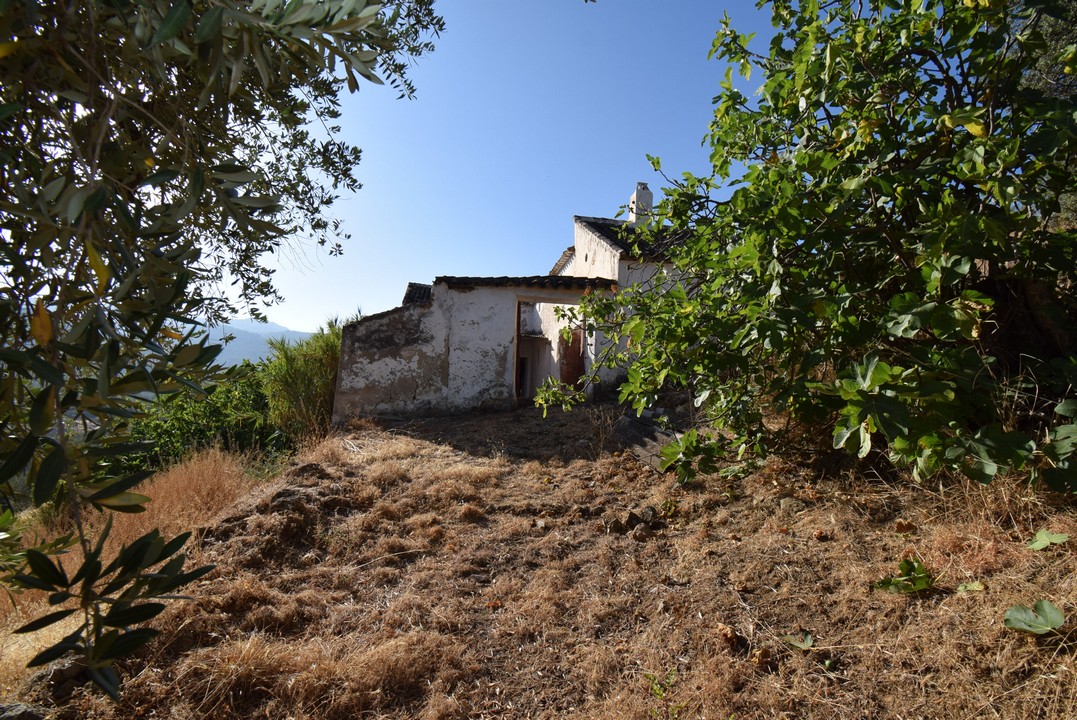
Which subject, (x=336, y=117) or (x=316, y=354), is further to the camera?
(x=316, y=354)

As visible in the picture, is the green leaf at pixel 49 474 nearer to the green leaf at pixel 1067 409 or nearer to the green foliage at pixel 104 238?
the green foliage at pixel 104 238

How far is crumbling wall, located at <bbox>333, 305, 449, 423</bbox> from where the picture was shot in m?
11.2

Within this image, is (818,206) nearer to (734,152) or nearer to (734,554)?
(734,152)

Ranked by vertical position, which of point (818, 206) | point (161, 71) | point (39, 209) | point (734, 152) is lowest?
point (39, 209)

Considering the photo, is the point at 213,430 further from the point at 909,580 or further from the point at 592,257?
the point at 909,580

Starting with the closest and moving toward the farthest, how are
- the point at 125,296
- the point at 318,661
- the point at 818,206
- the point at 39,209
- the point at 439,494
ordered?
the point at 39,209, the point at 125,296, the point at 818,206, the point at 318,661, the point at 439,494

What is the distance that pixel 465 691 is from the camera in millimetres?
3135

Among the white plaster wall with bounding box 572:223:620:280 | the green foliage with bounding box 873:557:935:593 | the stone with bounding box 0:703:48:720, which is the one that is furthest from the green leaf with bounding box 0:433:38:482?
the white plaster wall with bounding box 572:223:620:280

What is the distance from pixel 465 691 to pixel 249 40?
3.03 metres

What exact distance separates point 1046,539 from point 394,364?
32.9 feet

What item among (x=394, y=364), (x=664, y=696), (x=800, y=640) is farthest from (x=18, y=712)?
(x=394, y=364)

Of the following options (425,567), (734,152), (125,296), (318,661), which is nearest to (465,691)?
(318,661)

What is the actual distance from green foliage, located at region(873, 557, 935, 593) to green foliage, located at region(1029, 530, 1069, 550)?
0.47 metres

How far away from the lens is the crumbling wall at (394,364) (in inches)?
443
